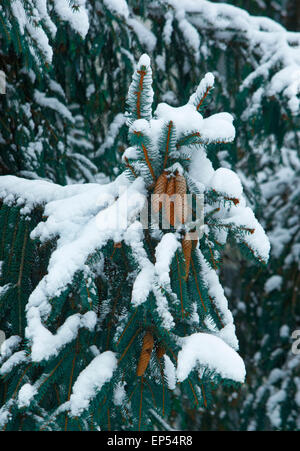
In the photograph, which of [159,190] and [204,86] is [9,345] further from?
[204,86]

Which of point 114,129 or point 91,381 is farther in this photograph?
point 114,129

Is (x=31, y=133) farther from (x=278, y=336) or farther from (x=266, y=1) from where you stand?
(x=266, y=1)

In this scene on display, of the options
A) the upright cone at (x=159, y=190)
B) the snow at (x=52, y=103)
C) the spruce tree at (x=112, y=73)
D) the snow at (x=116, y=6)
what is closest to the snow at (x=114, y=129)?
the spruce tree at (x=112, y=73)

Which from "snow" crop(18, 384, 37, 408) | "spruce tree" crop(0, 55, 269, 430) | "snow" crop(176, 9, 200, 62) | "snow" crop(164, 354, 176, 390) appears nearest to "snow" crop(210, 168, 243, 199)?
"spruce tree" crop(0, 55, 269, 430)

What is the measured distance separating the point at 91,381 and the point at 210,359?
383 mm

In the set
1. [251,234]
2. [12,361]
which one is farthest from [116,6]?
[12,361]

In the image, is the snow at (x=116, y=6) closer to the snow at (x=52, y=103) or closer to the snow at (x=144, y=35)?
the snow at (x=144, y=35)

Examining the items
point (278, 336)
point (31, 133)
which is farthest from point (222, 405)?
point (31, 133)

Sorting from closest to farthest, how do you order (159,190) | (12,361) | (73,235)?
(159,190), (73,235), (12,361)

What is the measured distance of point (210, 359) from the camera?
1224mm

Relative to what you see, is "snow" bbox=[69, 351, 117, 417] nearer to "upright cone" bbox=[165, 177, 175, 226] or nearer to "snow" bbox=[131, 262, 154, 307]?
"snow" bbox=[131, 262, 154, 307]

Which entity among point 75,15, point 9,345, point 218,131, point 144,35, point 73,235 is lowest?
point 9,345

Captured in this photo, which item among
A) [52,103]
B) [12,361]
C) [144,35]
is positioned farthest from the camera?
[144,35]

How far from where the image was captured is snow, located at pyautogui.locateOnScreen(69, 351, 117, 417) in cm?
130
